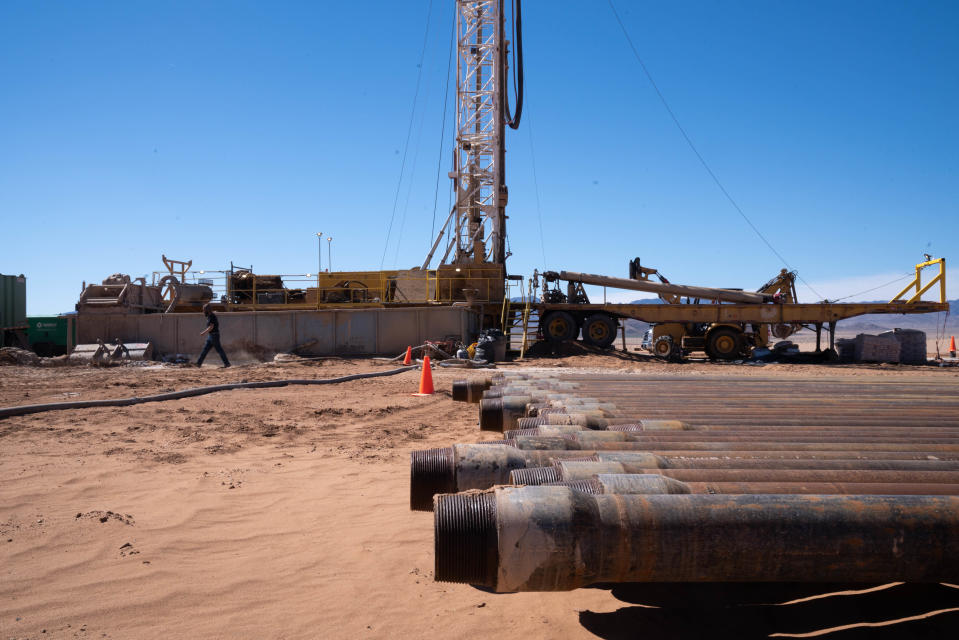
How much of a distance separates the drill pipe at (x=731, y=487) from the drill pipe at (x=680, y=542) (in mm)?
292

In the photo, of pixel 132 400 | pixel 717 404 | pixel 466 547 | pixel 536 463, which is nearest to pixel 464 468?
pixel 536 463

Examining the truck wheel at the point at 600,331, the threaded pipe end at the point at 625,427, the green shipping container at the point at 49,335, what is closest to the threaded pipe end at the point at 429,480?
the threaded pipe end at the point at 625,427

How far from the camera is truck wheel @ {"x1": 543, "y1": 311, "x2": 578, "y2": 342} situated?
75.4 ft

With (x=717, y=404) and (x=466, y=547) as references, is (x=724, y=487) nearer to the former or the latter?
(x=466, y=547)

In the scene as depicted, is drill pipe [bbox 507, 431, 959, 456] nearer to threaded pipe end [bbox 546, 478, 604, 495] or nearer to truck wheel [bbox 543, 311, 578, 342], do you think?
threaded pipe end [bbox 546, 478, 604, 495]

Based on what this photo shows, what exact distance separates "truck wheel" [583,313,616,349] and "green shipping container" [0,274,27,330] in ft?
69.2

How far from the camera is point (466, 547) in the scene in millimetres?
2195

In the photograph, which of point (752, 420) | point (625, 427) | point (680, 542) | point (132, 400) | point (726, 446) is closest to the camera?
point (680, 542)

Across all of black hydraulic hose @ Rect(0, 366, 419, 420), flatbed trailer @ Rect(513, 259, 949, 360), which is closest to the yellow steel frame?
flatbed trailer @ Rect(513, 259, 949, 360)

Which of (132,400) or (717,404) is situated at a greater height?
(717,404)

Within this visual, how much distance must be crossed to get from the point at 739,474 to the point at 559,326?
800 inches

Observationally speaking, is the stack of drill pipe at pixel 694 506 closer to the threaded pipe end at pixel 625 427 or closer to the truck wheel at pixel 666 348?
the threaded pipe end at pixel 625 427

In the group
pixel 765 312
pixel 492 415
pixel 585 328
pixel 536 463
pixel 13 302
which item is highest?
pixel 13 302

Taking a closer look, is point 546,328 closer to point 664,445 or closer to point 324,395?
point 324,395
